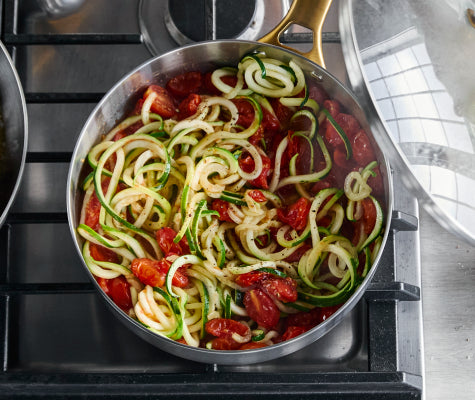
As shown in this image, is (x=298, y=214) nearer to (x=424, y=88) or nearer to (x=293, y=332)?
(x=293, y=332)

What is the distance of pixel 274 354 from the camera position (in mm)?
1310

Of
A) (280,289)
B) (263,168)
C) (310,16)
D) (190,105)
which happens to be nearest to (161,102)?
(190,105)

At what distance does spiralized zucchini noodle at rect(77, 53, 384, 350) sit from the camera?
140cm

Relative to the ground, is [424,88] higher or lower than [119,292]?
higher

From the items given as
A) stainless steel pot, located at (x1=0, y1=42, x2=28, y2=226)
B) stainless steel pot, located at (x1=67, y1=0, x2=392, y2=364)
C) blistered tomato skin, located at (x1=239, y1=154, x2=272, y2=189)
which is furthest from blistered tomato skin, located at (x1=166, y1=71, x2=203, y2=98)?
stainless steel pot, located at (x1=0, y1=42, x2=28, y2=226)

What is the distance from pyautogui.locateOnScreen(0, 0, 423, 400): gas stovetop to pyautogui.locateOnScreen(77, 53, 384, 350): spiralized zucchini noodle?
0.30ft

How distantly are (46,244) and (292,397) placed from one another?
697 millimetres

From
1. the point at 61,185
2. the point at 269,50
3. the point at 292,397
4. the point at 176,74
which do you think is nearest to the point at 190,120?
the point at 176,74

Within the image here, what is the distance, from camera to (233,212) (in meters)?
1.47

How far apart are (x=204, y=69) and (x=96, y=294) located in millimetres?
604

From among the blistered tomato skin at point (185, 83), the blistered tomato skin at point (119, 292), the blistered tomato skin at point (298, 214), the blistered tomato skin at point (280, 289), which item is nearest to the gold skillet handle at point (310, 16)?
the blistered tomato skin at point (185, 83)

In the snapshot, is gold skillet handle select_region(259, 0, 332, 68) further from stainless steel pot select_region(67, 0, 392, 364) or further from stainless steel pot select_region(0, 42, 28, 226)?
stainless steel pot select_region(0, 42, 28, 226)

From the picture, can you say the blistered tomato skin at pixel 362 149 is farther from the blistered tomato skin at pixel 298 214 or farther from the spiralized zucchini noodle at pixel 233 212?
the blistered tomato skin at pixel 298 214

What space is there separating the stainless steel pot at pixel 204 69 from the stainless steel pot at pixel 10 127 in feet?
0.49
